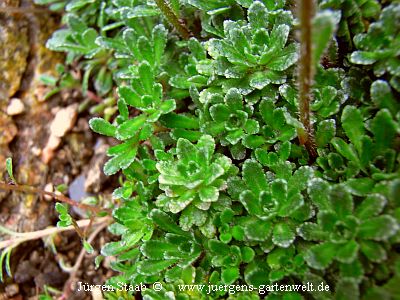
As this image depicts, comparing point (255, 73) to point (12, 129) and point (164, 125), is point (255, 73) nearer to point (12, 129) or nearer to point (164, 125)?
point (164, 125)

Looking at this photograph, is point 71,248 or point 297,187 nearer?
point 297,187

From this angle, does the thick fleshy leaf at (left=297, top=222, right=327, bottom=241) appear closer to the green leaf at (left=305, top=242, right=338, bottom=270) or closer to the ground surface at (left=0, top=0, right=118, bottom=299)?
the green leaf at (left=305, top=242, right=338, bottom=270)

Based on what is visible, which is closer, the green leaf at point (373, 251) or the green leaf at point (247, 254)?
the green leaf at point (373, 251)

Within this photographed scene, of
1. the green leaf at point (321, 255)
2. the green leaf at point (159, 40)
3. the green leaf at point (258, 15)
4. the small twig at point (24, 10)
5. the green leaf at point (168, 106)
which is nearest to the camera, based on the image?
the green leaf at point (321, 255)

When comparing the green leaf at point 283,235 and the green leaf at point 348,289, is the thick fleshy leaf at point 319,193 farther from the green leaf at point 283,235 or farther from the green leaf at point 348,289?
Result: the green leaf at point 348,289

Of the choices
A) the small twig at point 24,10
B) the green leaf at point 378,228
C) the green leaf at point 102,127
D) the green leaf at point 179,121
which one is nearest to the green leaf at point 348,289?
the green leaf at point 378,228

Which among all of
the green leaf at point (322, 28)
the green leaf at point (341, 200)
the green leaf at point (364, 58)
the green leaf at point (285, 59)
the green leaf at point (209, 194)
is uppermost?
the green leaf at point (322, 28)

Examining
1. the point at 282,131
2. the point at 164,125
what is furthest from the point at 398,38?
the point at 164,125

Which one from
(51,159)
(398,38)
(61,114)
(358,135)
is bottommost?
(51,159)
